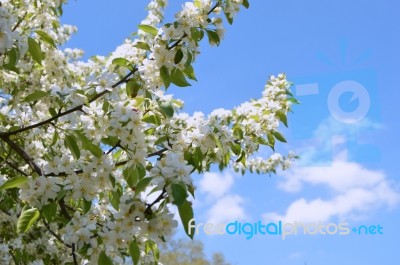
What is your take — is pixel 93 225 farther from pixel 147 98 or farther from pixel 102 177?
pixel 147 98

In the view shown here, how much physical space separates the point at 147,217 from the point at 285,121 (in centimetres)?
149

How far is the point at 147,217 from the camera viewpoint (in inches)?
65.0

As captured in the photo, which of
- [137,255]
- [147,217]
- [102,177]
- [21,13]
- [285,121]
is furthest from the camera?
[21,13]

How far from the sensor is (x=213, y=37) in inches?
91.4

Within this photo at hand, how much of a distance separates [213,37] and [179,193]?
1019 mm

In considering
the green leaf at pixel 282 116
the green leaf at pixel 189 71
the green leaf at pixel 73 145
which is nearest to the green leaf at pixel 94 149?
the green leaf at pixel 73 145

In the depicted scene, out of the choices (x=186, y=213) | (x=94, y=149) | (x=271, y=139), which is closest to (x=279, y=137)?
(x=271, y=139)

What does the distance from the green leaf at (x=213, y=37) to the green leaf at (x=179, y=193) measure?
0.99 m

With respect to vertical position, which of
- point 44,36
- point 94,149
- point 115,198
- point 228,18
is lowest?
point 115,198

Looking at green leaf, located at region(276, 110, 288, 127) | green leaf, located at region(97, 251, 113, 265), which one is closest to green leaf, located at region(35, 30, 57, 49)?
green leaf, located at region(97, 251, 113, 265)

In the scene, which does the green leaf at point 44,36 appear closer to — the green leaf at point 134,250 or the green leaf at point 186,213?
the green leaf at point 134,250

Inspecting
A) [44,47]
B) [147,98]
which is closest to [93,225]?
[147,98]

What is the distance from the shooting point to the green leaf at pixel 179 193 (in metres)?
1.49

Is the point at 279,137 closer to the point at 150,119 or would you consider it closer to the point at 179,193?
the point at 150,119
